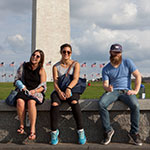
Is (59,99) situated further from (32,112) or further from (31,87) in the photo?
(31,87)

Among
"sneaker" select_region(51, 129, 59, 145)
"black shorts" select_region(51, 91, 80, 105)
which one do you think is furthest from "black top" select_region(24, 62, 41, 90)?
"sneaker" select_region(51, 129, 59, 145)

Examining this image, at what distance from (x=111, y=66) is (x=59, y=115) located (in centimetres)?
122

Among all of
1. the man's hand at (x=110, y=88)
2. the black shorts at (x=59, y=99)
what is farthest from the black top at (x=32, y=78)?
the man's hand at (x=110, y=88)

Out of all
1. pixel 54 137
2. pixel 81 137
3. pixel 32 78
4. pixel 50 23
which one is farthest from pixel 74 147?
pixel 50 23

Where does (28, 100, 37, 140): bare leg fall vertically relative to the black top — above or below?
below

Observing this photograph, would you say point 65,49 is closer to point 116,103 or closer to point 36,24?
point 116,103

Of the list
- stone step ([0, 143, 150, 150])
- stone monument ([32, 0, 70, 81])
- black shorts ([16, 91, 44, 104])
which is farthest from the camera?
stone monument ([32, 0, 70, 81])

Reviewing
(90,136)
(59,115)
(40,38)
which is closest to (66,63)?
(59,115)

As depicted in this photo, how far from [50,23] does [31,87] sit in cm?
2805

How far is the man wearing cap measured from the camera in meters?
4.22

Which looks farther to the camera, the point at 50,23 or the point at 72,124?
the point at 50,23

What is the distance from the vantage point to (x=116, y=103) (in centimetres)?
441

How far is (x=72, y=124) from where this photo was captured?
4.58 meters

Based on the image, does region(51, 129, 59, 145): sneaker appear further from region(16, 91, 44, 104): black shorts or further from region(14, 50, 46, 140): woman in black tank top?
region(16, 91, 44, 104): black shorts
